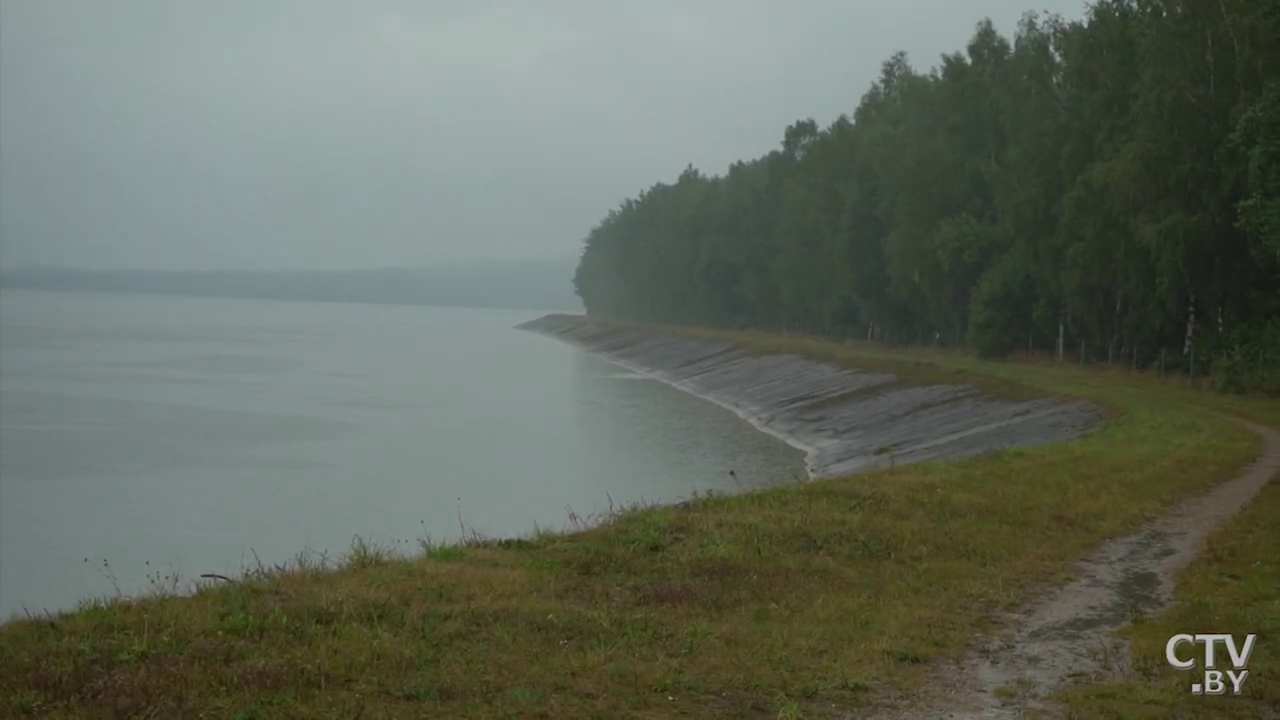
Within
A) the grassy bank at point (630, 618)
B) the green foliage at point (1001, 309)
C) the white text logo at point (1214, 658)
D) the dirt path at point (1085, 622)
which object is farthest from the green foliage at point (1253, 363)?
the white text logo at point (1214, 658)

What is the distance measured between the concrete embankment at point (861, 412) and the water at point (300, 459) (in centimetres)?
192

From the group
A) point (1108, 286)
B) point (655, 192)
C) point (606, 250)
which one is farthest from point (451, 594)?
point (606, 250)

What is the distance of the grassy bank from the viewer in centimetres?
907

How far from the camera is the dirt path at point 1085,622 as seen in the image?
9826 mm

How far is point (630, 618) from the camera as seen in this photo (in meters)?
11.8

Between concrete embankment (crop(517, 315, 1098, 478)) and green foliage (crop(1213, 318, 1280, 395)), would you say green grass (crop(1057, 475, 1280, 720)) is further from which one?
green foliage (crop(1213, 318, 1280, 395))

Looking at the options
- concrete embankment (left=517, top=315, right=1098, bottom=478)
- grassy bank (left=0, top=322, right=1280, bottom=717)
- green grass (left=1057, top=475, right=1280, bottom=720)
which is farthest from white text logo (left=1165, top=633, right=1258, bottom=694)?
concrete embankment (left=517, top=315, right=1098, bottom=478)

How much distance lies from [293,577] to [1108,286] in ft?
136

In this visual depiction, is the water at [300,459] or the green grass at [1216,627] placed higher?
the green grass at [1216,627]

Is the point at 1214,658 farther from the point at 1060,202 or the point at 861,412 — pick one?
the point at 1060,202

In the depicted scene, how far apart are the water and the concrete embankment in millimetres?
1925

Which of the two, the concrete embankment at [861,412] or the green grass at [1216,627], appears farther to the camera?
the concrete embankment at [861,412]

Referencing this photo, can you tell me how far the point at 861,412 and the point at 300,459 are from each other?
2108cm

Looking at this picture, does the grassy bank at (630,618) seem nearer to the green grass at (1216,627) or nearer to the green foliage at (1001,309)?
the green grass at (1216,627)
